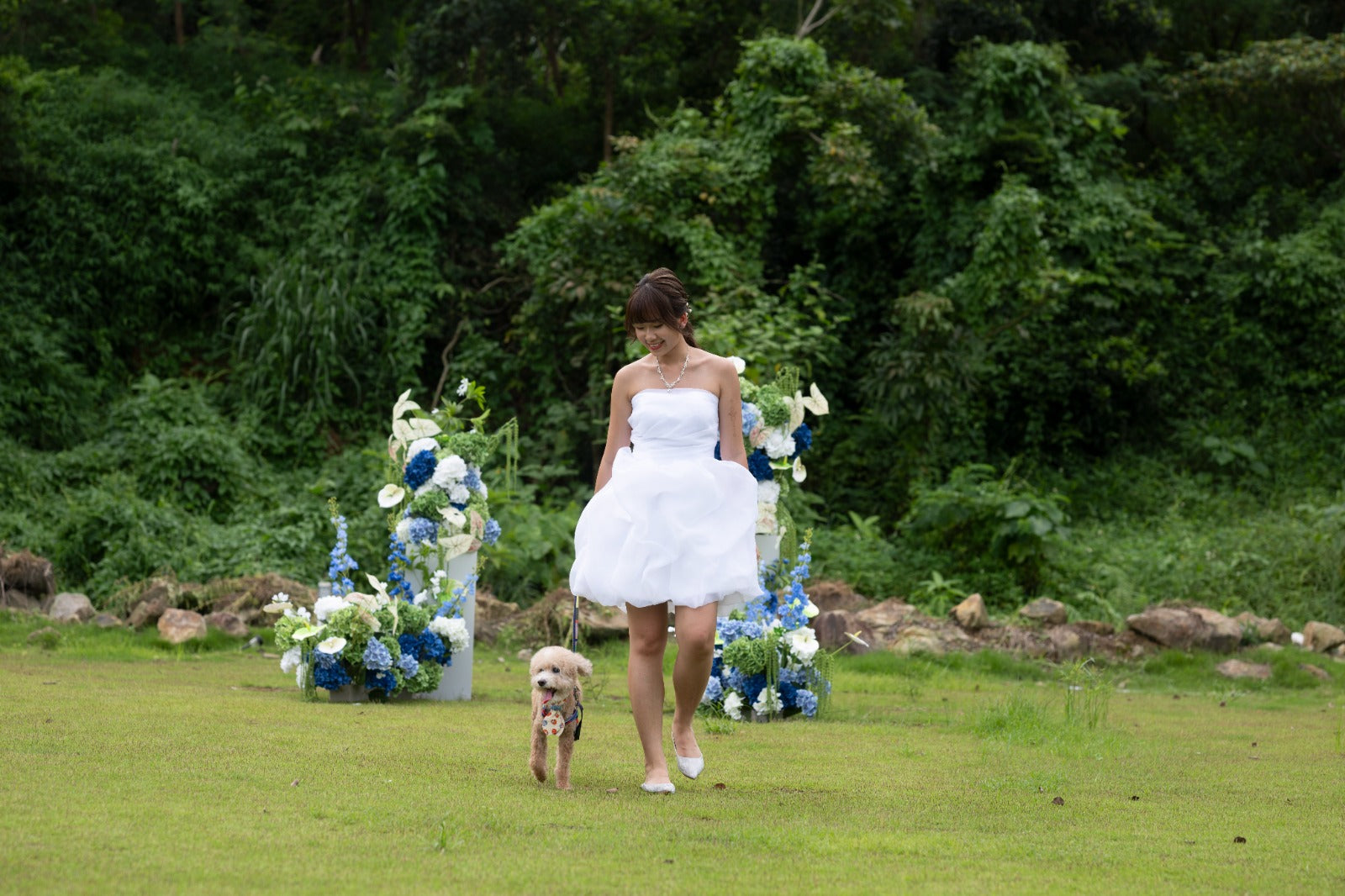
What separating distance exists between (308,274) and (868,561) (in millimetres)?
7211

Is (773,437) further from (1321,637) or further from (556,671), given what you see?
(1321,637)

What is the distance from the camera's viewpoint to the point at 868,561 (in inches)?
506

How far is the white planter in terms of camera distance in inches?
293

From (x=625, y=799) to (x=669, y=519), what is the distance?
3.05 ft

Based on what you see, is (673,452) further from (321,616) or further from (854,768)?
(321,616)

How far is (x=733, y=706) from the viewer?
7.04 meters

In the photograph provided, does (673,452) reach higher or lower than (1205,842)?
higher

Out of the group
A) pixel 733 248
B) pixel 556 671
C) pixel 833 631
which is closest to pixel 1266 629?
pixel 833 631

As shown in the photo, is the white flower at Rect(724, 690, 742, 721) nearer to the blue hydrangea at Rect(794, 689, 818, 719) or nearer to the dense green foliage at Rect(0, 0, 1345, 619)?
the blue hydrangea at Rect(794, 689, 818, 719)

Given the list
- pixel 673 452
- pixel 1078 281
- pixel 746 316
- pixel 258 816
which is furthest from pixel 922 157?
pixel 258 816

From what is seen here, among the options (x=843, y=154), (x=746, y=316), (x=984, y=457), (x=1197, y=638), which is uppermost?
(x=843, y=154)

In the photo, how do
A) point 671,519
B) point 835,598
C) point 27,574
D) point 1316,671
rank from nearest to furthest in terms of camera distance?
point 671,519 < point 1316,671 < point 27,574 < point 835,598

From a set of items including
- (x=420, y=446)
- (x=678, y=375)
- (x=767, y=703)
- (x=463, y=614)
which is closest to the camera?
(x=678, y=375)

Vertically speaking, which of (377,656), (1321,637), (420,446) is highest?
(420,446)
